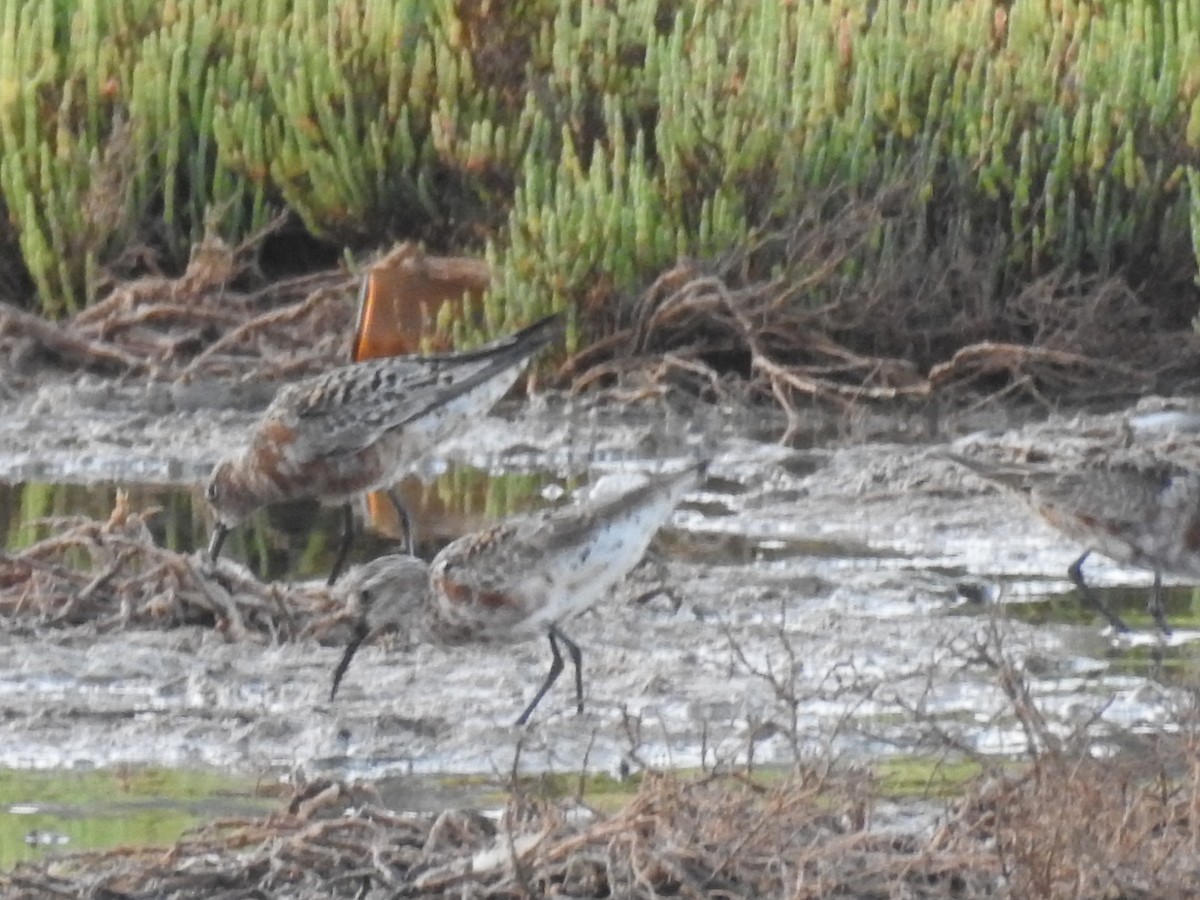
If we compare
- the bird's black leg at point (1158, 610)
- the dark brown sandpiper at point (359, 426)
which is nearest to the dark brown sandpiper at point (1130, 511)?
the bird's black leg at point (1158, 610)

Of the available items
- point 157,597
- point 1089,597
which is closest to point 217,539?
point 157,597

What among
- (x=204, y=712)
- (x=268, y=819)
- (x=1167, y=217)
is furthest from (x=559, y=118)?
(x=268, y=819)

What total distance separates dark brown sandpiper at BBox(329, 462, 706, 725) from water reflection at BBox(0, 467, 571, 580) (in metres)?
1.88

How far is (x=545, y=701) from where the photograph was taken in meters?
7.48

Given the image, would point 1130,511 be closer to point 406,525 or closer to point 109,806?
point 406,525

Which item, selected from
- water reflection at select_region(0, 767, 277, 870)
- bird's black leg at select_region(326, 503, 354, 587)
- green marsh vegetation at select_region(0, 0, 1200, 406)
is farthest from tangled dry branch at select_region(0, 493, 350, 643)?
green marsh vegetation at select_region(0, 0, 1200, 406)

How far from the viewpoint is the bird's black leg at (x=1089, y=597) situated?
834 cm

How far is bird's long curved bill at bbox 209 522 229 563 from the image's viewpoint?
911cm

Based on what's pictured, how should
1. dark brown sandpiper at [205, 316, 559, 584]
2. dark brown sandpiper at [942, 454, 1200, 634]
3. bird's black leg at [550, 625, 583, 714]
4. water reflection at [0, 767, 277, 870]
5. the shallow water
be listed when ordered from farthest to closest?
dark brown sandpiper at [205, 316, 559, 584]
dark brown sandpiper at [942, 454, 1200, 634]
bird's black leg at [550, 625, 583, 714]
the shallow water
water reflection at [0, 767, 277, 870]

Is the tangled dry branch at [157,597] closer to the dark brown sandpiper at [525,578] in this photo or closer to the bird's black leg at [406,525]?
the dark brown sandpiper at [525,578]

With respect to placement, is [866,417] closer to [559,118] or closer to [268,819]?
[559,118]

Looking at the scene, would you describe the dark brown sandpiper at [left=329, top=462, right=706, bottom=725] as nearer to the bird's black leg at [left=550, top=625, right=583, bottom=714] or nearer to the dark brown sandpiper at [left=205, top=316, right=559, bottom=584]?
the bird's black leg at [left=550, top=625, right=583, bottom=714]

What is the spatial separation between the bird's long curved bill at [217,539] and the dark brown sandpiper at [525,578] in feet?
4.92

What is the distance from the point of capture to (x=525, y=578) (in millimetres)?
7402
